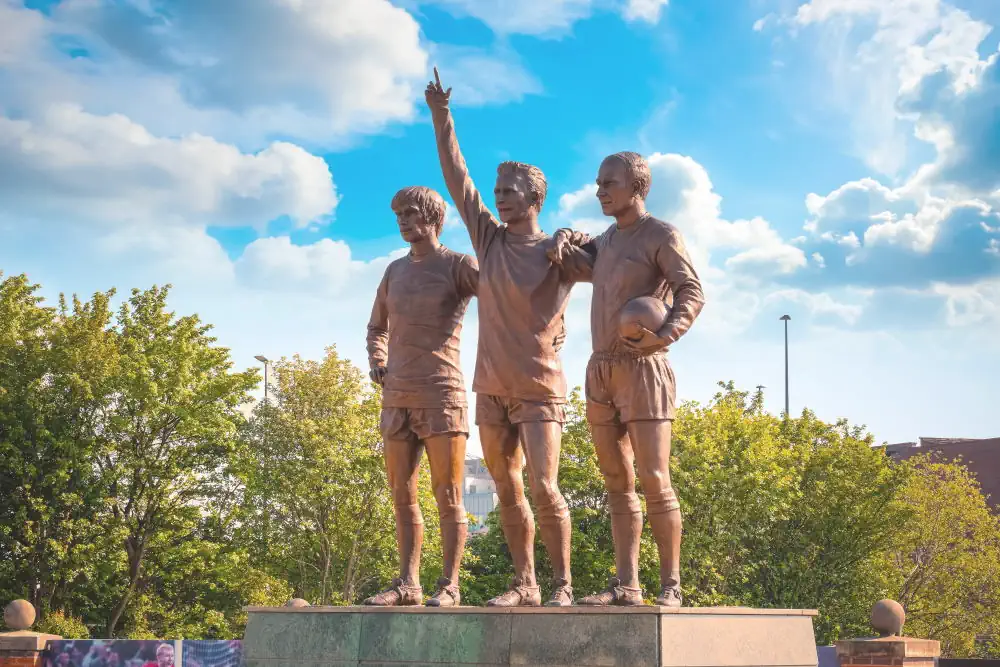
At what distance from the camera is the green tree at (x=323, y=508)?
96.9ft

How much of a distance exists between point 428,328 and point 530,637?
2.58 m

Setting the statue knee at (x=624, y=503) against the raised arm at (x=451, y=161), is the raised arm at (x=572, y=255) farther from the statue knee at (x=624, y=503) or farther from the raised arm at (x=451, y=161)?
the statue knee at (x=624, y=503)

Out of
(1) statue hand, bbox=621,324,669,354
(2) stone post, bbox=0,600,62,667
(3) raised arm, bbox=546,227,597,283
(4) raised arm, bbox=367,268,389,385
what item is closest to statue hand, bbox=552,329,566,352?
(3) raised arm, bbox=546,227,597,283

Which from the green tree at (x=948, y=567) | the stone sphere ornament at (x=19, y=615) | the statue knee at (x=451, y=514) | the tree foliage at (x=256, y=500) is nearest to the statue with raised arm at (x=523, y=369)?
the statue knee at (x=451, y=514)

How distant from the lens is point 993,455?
145 feet

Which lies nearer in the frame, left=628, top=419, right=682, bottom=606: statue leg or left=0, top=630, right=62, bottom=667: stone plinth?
left=628, top=419, right=682, bottom=606: statue leg

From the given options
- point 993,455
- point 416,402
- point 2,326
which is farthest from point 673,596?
point 993,455

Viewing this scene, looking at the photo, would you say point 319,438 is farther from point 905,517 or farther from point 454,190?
point 454,190

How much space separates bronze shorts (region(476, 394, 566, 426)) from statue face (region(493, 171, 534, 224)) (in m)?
1.32

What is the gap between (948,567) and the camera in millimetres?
34344

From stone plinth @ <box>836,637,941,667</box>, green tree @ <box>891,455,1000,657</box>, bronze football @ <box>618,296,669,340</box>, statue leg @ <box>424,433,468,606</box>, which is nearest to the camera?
bronze football @ <box>618,296,669,340</box>

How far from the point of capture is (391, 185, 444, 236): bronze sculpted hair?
9133mm

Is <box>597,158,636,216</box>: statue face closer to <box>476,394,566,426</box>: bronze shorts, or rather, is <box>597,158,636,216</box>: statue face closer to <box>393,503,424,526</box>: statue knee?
<box>476,394,566,426</box>: bronze shorts

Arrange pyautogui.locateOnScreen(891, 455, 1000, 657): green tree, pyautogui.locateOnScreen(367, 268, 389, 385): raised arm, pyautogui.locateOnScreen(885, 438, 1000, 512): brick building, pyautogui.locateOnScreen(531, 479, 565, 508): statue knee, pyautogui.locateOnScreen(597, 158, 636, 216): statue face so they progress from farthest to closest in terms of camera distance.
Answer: pyautogui.locateOnScreen(885, 438, 1000, 512): brick building
pyautogui.locateOnScreen(891, 455, 1000, 657): green tree
pyautogui.locateOnScreen(367, 268, 389, 385): raised arm
pyautogui.locateOnScreen(531, 479, 565, 508): statue knee
pyautogui.locateOnScreen(597, 158, 636, 216): statue face
